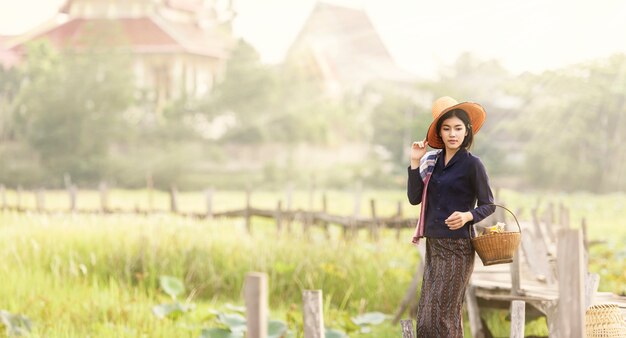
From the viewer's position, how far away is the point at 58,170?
61.5 ft

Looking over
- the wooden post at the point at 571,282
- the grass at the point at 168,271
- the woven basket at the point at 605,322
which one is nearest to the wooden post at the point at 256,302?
the wooden post at the point at 571,282

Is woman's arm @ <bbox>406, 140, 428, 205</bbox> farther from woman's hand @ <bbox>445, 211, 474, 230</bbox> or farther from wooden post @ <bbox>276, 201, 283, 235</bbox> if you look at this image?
wooden post @ <bbox>276, 201, 283, 235</bbox>

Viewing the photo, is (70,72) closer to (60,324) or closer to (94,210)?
(94,210)

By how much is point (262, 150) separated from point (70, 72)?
503 centimetres

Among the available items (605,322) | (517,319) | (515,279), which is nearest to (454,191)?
(517,319)

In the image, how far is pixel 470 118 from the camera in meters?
3.33

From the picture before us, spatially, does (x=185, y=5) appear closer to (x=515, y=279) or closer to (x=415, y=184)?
(x=515, y=279)

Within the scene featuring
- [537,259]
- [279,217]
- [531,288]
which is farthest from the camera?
[279,217]

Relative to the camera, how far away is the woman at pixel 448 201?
129 inches

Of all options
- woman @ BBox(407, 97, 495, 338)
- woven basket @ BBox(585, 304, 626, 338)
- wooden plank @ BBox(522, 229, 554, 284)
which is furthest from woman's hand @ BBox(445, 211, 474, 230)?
wooden plank @ BBox(522, 229, 554, 284)

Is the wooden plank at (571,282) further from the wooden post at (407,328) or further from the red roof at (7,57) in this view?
the red roof at (7,57)

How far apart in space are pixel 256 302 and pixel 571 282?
0.86 metres

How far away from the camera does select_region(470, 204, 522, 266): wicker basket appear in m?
3.15

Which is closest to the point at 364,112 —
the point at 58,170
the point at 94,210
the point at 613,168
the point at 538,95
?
the point at 538,95
